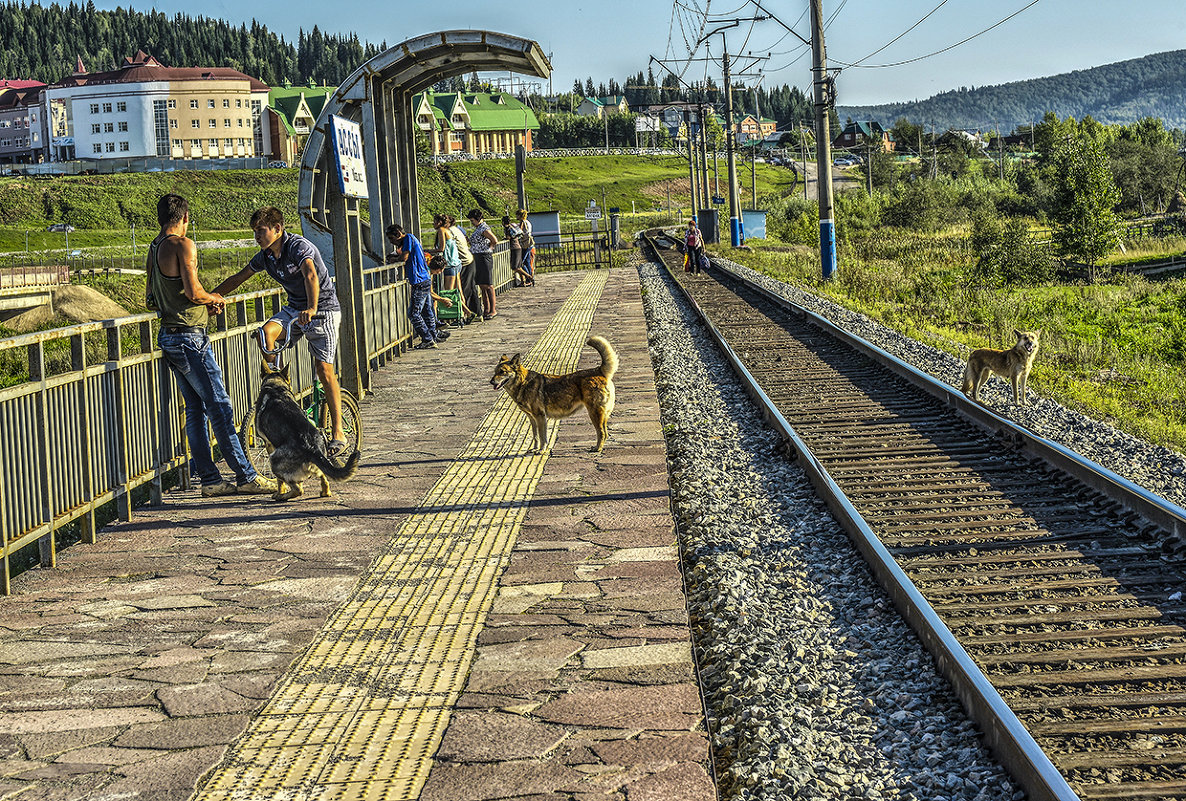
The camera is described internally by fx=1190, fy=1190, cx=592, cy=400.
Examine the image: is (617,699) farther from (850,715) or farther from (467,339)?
(467,339)

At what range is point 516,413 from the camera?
1206 centimetres

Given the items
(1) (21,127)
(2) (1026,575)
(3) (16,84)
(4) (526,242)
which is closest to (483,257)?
(4) (526,242)

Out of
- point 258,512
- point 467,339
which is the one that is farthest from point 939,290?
point 258,512

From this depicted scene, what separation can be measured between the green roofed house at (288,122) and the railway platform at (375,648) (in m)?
150

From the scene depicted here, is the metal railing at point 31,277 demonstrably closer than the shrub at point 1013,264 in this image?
No

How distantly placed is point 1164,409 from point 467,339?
422 inches

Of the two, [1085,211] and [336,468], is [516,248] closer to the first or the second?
A: [336,468]

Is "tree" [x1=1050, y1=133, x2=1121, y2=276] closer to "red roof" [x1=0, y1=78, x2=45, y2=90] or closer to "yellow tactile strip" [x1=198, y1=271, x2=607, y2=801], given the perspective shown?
"yellow tactile strip" [x1=198, y1=271, x2=607, y2=801]

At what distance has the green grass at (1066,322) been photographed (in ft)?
44.3

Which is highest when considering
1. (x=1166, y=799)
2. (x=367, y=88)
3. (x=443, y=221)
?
(x=367, y=88)

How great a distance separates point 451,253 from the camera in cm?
2017

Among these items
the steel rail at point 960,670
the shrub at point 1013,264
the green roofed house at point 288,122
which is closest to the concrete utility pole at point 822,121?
the shrub at point 1013,264

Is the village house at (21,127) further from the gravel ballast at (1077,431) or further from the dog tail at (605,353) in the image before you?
the dog tail at (605,353)

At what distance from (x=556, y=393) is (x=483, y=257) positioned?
13.0 metres
